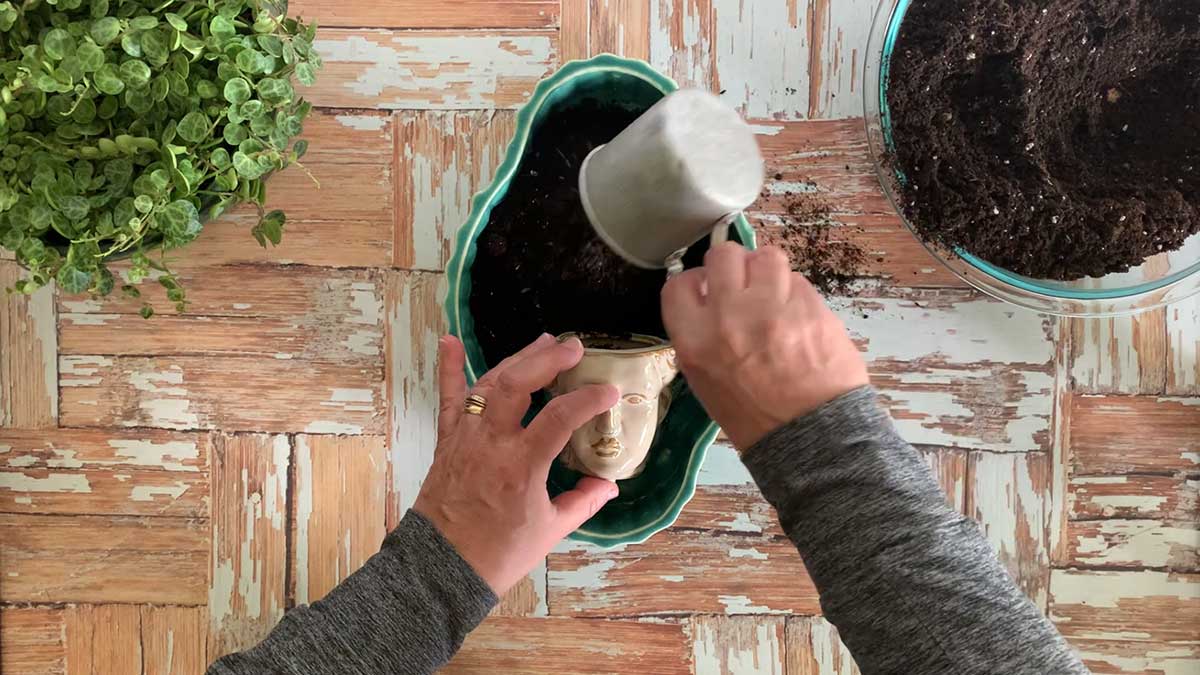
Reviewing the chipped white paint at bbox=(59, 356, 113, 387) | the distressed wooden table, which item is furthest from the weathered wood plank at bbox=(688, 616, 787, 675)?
the chipped white paint at bbox=(59, 356, 113, 387)

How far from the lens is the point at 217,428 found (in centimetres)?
86

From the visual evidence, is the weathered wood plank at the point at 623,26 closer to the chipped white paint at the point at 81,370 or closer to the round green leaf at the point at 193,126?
the round green leaf at the point at 193,126

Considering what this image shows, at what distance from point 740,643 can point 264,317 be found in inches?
24.0

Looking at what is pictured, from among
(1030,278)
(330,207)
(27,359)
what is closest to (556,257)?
(330,207)

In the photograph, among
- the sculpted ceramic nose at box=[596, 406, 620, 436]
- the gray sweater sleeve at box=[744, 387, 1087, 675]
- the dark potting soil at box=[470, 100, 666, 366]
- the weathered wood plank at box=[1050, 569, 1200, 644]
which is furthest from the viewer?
the weathered wood plank at box=[1050, 569, 1200, 644]

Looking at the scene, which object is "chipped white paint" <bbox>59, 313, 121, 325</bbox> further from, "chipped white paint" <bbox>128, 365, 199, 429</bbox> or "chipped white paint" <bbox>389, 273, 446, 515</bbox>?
"chipped white paint" <bbox>389, 273, 446, 515</bbox>

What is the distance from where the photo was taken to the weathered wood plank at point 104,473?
865 mm

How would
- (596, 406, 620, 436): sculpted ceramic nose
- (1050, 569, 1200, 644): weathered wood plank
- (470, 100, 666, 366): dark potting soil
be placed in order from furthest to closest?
(1050, 569, 1200, 644): weathered wood plank, (470, 100, 666, 366): dark potting soil, (596, 406, 620, 436): sculpted ceramic nose

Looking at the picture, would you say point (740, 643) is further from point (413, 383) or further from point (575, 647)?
point (413, 383)

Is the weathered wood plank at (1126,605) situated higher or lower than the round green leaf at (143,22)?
lower

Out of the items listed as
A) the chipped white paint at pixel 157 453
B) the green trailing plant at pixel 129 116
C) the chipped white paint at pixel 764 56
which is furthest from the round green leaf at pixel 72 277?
the chipped white paint at pixel 764 56

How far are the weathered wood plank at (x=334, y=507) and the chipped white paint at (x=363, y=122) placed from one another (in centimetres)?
32

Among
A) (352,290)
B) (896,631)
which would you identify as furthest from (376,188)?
(896,631)

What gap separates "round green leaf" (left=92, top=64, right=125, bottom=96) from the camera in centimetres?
60
